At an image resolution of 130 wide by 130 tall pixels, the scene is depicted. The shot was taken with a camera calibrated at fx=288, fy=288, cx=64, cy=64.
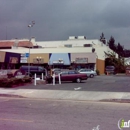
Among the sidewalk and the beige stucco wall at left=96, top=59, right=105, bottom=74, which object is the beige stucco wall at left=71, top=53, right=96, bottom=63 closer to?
the beige stucco wall at left=96, top=59, right=105, bottom=74

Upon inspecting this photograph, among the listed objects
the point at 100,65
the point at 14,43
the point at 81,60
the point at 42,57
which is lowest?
the point at 100,65

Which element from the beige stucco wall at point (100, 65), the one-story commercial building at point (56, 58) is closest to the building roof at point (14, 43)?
the one-story commercial building at point (56, 58)

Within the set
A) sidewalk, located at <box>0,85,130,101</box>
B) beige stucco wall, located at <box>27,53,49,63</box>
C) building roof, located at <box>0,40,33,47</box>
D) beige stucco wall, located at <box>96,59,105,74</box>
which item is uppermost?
building roof, located at <box>0,40,33,47</box>

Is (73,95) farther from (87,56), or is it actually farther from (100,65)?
(100,65)

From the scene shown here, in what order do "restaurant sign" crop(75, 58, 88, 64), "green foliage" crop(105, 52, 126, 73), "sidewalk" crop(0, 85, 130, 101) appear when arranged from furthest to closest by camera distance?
"green foliage" crop(105, 52, 126, 73) < "restaurant sign" crop(75, 58, 88, 64) < "sidewalk" crop(0, 85, 130, 101)

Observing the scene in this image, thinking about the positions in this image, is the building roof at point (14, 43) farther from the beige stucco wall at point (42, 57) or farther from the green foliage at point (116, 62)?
the green foliage at point (116, 62)

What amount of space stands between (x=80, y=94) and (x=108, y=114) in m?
8.06

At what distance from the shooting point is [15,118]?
35.2ft

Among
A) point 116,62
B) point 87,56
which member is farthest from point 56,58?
point 116,62

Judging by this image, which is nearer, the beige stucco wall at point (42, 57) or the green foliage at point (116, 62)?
the beige stucco wall at point (42, 57)

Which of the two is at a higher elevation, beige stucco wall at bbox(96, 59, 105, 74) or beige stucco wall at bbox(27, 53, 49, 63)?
beige stucco wall at bbox(27, 53, 49, 63)

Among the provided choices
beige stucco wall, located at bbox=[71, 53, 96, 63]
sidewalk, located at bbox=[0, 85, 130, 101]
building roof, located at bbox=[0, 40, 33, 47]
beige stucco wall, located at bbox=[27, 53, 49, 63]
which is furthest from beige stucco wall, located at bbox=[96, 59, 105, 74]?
sidewalk, located at bbox=[0, 85, 130, 101]

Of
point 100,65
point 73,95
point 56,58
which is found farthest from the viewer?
point 100,65

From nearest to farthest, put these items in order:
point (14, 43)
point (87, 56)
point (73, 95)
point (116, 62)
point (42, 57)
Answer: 1. point (73, 95)
2. point (87, 56)
3. point (42, 57)
4. point (116, 62)
5. point (14, 43)
